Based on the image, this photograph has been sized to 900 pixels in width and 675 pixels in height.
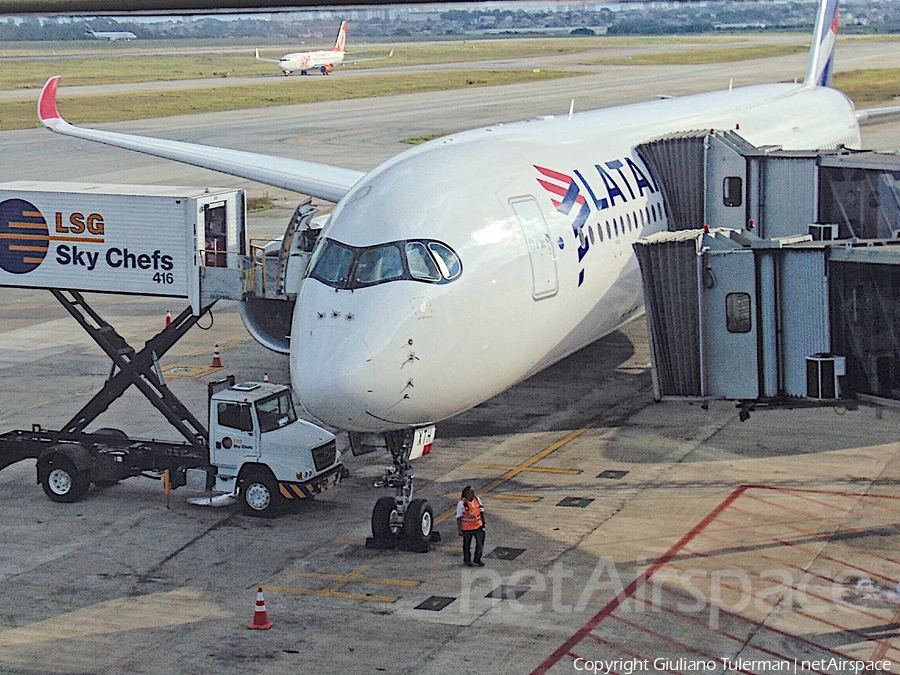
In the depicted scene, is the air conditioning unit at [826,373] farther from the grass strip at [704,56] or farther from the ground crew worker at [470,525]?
the grass strip at [704,56]

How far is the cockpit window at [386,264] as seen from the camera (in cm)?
1669

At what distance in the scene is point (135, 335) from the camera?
32406 mm

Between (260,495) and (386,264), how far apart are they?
15.1 feet

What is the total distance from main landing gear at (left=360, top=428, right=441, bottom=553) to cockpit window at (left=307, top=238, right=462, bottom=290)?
2.14 m

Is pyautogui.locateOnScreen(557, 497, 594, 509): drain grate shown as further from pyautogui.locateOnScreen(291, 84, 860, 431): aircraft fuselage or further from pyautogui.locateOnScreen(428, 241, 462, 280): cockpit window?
pyautogui.locateOnScreen(428, 241, 462, 280): cockpit window

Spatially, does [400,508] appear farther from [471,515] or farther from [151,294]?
[151,294]

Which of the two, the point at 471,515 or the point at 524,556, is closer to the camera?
the point at 471,515

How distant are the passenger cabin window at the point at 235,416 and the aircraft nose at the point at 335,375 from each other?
362 cm

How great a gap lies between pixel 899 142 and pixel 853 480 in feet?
198

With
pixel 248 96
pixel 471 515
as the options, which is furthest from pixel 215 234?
pixel 248 96

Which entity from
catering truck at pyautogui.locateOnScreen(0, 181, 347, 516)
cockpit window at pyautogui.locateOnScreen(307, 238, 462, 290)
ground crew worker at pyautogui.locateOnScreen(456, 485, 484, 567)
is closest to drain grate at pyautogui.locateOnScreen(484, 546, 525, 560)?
ground crew worker at pyautogui.locateOnScreen(456, 485, 484, 567)

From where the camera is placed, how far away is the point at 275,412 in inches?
792

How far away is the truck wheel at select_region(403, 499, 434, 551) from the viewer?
56.6 ft

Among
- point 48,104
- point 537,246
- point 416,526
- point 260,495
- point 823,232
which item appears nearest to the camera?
point 416,526
